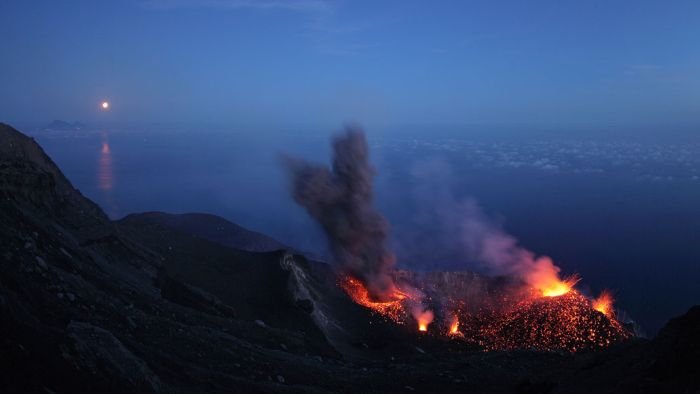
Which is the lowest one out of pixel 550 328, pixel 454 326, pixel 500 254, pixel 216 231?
pixel 500 254

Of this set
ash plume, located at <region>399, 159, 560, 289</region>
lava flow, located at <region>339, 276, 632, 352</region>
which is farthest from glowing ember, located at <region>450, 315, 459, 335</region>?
ash plume, located at <region>399, 159, 560, 289</region>

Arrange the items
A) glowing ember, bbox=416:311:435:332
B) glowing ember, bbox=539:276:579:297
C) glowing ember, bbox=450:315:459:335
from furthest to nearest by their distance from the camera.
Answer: glowing ember, bbox=539:276:579:297 → glowing ember, bbox=416:311:435:332 → glowing ember, bbox=450:315:459:335

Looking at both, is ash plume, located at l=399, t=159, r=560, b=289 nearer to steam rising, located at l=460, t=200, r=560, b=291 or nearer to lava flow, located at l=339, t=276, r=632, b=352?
steam rising, located at l=460, t=200, r=560, b=291

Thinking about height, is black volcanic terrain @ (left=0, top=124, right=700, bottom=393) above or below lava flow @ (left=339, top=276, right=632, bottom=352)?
above

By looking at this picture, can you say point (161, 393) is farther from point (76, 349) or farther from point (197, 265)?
point (197, 265)

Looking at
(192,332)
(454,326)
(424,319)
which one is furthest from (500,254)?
(192,332)

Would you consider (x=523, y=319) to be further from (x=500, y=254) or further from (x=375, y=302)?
(x=500, y=254)

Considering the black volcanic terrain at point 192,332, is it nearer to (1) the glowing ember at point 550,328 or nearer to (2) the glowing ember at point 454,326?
(2) the glowing ember at point 454,326
